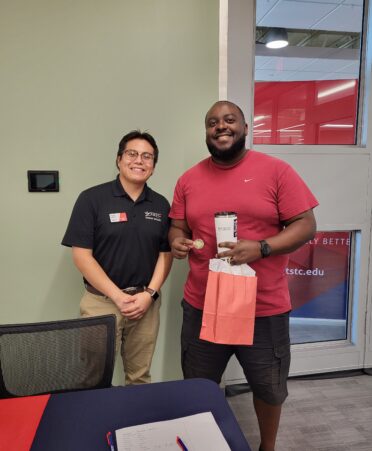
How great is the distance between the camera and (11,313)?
6.81ft

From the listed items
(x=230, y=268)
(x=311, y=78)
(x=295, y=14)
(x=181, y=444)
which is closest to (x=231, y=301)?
(x=230, y=268)

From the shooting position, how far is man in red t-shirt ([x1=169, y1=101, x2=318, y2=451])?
1414 mm

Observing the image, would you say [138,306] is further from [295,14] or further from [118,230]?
[295,14]

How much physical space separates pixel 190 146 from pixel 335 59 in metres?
1.31

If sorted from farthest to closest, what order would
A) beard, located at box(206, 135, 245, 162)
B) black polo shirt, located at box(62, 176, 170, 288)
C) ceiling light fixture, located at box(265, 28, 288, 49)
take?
ceiling light fixture, located at box(265, 28, 288, 49), black polo shirt, located at box(62, 176, 170, 288), beard, located at box(206, 135, 245, 162)

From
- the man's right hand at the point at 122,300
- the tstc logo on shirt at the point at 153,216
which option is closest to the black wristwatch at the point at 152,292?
the man's right hand at the point at 122,300

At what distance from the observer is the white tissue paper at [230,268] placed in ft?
4.38

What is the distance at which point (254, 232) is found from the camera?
1443 millimetres

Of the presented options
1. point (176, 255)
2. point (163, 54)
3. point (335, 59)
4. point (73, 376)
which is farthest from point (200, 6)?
point (73, 376)

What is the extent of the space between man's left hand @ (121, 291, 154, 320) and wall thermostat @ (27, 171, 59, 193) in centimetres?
84

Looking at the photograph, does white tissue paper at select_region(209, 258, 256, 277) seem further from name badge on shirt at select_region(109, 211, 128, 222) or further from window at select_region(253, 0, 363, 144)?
window at select_region(253, 0, 363, 144)

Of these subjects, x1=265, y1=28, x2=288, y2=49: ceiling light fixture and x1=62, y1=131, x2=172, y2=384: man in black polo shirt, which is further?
x1=265, y1=28, x2=288, y2=49: ceiling light fixture

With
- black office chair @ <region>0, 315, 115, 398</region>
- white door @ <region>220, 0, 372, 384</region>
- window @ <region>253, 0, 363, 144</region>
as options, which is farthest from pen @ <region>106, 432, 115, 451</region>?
window @ <region>253, 0, 363, 144</region>

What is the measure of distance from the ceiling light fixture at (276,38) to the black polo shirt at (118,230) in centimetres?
141
